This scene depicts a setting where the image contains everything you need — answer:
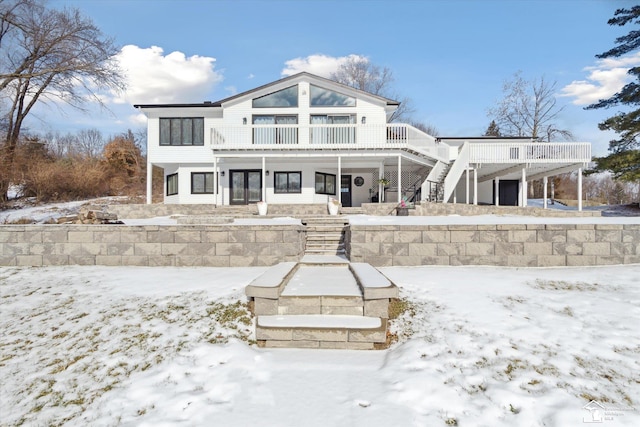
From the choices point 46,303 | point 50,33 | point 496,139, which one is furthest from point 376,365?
point 50,33

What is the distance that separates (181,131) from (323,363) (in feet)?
53.7

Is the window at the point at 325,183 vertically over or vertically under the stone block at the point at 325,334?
over

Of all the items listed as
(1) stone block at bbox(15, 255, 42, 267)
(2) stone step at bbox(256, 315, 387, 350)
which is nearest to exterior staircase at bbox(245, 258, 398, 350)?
(2) stone step at bbox(256, 315, 387, 350)

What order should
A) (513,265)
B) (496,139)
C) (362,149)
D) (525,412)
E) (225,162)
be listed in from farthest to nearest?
(496,139) → (225,162) → (362,149) → (513,265) → (525,412)

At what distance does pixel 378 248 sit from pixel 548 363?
3.30 metres

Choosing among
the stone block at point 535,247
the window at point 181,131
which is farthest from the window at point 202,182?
the stone block at point 535,247

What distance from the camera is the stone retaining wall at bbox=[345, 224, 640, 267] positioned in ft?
18.9

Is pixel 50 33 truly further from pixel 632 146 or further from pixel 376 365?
pixel 632 146

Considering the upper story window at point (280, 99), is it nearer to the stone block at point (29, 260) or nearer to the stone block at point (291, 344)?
the stone block at point (29, 260)

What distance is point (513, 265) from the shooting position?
5801mm

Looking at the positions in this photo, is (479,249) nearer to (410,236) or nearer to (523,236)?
(523,236)

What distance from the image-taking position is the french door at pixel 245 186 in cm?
1634
